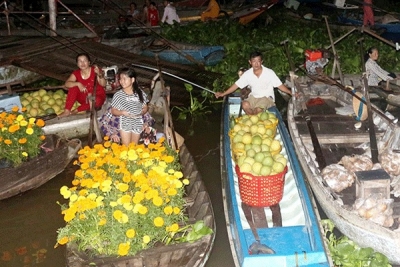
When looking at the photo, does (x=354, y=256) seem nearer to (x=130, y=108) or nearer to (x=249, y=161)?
(x=249, y=161)

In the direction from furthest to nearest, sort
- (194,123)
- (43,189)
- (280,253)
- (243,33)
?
(243,33) → (194,123) → (43,189) → (280,253)

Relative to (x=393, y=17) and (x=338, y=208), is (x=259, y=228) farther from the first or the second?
(x=393, y=17)

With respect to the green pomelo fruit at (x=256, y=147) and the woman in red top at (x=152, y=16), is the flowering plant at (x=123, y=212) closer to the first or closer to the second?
the green pomelo fruit at (x=256, y=147)

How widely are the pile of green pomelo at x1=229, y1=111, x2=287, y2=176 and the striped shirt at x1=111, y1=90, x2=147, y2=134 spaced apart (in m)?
1.34

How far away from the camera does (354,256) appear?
4688 mm

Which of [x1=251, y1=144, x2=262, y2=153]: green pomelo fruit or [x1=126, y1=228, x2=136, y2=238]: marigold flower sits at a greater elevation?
[x1=251, y1=144, x2=262, y2=153]: green pomelo fruit

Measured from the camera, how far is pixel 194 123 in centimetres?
1013

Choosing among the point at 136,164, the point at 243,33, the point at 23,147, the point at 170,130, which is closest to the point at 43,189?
the point at 23,147

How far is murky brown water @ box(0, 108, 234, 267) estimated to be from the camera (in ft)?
18.7

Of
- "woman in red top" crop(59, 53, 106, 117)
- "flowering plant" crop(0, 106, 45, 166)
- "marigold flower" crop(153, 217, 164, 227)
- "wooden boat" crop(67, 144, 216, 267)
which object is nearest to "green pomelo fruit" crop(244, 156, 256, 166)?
"wooden boat" crop(67, 144, 216, 267)

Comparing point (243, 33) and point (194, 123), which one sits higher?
point (243, 33)

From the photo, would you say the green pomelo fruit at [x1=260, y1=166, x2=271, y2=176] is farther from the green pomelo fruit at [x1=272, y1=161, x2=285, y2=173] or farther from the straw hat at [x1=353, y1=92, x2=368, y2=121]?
the straw hat at [x1=353, y1=92, x2=368, y2=121]

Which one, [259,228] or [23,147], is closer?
[259,228]

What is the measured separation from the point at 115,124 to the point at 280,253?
3341 mm
